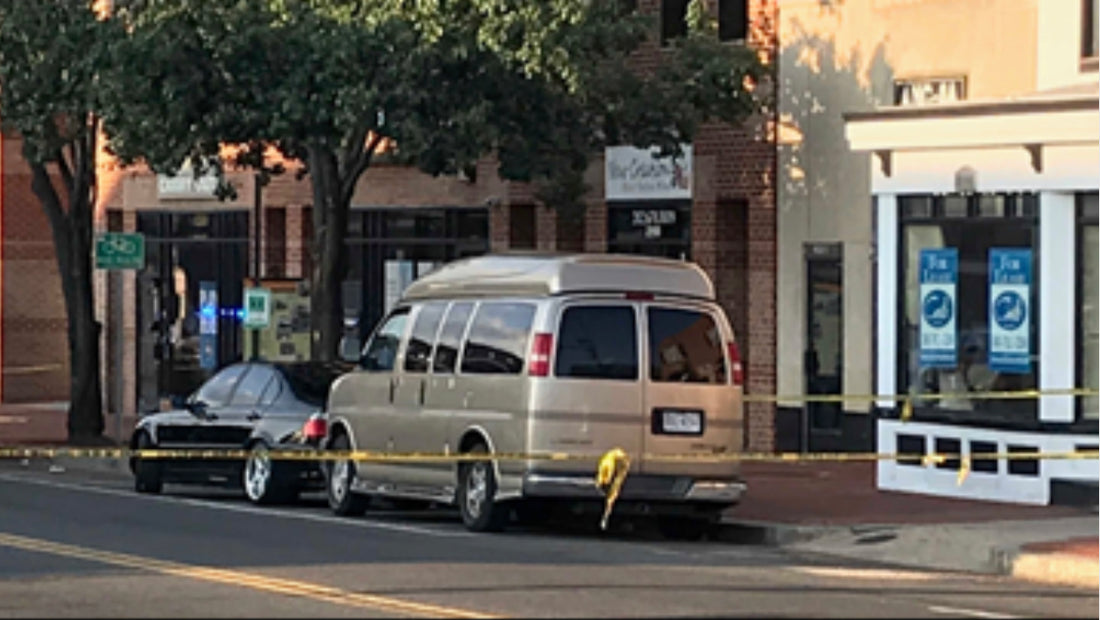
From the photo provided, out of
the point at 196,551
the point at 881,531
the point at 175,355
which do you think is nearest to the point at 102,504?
the point at 196,551

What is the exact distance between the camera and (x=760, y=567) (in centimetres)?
1630

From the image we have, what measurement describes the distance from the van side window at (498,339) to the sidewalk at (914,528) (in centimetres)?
258

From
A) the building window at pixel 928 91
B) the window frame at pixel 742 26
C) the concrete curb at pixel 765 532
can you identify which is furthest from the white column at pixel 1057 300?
the window frame at pixel 742 26

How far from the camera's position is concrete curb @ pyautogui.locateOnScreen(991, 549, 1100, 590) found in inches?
625

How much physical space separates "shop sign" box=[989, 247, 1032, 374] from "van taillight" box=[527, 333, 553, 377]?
17.9 ft

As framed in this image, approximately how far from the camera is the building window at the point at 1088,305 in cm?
2069

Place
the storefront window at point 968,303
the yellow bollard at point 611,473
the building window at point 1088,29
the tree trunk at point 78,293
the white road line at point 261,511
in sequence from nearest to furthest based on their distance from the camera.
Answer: the yellow bollard at point 611,473
the white road line at point 261,511
the storefront window at point 968,303
the building window at point 1088,29
the tree trunk at point 78,293

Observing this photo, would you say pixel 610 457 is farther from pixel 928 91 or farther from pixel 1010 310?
pixel 928 91

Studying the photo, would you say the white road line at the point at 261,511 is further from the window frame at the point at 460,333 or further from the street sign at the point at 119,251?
the street sign at the point at 119,251

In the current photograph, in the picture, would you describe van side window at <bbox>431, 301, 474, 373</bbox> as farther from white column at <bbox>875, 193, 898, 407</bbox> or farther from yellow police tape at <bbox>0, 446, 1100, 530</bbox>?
white column at <bbox>875, 193, 898, 407</bbox>

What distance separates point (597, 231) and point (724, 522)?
434 inches

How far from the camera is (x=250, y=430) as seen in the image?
75.5ft

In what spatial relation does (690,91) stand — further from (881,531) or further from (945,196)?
(881,531)

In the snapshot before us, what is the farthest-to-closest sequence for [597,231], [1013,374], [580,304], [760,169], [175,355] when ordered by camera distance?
[175,355], [597,231], [760,169], [1013,374], [580,304]
